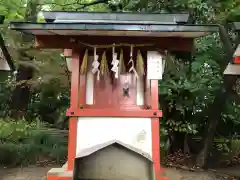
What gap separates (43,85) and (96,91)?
6.67 m

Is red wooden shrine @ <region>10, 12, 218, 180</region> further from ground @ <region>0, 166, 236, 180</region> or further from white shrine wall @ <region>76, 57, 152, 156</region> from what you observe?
ground @ <region>0, 166, 236, 180</region>

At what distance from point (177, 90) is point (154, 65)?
149 inches

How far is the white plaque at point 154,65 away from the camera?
497cm

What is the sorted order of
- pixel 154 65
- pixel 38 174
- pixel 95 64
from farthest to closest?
1. pixel 38 174
2. pixel 154 65
3. pixel 95 64

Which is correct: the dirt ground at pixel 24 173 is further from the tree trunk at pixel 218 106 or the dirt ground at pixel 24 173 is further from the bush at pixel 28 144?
the tree trunk at pixel 218 106

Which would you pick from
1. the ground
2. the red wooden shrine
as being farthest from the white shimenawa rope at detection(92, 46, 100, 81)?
the ground

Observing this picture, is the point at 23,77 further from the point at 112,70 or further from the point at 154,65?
the point at 154,65

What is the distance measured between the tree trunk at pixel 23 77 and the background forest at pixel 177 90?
4 centimetres

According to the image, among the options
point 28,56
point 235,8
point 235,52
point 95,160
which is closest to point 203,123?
point 235,8

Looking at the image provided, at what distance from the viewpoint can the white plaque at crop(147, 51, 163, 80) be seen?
196 inches

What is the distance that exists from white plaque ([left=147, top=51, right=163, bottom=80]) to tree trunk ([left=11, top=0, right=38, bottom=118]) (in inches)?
258

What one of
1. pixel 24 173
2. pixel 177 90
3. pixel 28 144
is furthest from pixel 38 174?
pixel 177 90

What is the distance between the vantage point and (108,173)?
4441 millimetres

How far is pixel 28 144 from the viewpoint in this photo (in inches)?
400
